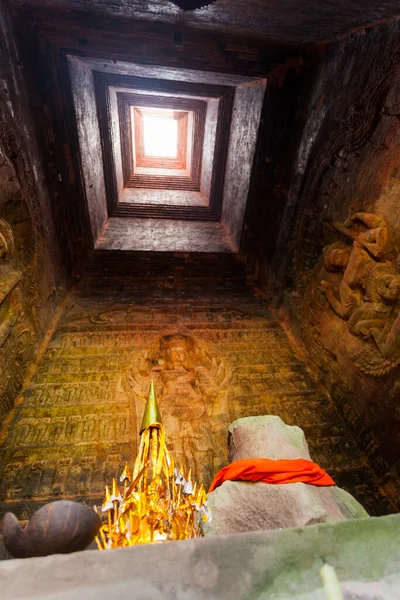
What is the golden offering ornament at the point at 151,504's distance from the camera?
147 cm

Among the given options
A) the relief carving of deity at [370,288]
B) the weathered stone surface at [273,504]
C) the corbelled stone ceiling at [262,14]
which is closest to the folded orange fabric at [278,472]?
the weathered stone surface at [273,504]

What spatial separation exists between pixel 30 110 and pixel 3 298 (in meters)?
2.50

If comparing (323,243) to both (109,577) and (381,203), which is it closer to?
(381,203)

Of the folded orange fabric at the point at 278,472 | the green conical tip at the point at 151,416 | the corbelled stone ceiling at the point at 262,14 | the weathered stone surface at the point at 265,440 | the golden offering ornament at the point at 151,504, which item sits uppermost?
the corbelled stone ceiling at the point at 262,14

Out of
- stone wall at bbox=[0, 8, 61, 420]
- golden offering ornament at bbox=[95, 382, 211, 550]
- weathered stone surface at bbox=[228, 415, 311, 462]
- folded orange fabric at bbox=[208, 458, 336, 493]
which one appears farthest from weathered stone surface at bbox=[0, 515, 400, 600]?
stone wall at bbox=[0, 8, 61, 420]

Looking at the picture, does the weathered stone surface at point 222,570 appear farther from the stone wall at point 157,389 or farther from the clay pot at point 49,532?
the stone wall at point 157,389

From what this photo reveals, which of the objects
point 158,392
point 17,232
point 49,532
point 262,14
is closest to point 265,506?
point 49,532

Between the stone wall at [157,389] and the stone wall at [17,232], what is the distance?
18.8 inches

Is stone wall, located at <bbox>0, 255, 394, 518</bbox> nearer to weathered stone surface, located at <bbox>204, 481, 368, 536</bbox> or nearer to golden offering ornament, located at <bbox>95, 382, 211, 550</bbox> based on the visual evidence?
weathered stone surface, located at <bbox>204, 481, 368, 536</bbox>

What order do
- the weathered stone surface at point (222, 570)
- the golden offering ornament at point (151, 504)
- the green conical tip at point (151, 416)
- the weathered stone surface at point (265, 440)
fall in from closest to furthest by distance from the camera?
the weathered stone surface at point (222, 570) → the golden offering ornament at point (151, 504) → the green conical tip at point (151, 416) → the weathered stone surface at point (265, 440)

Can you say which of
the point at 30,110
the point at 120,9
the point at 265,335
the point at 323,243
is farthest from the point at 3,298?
the point at 323,243

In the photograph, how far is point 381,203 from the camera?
345cm

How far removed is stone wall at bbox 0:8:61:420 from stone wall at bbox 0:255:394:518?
479 millimetres

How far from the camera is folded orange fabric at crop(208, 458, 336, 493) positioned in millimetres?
2143
